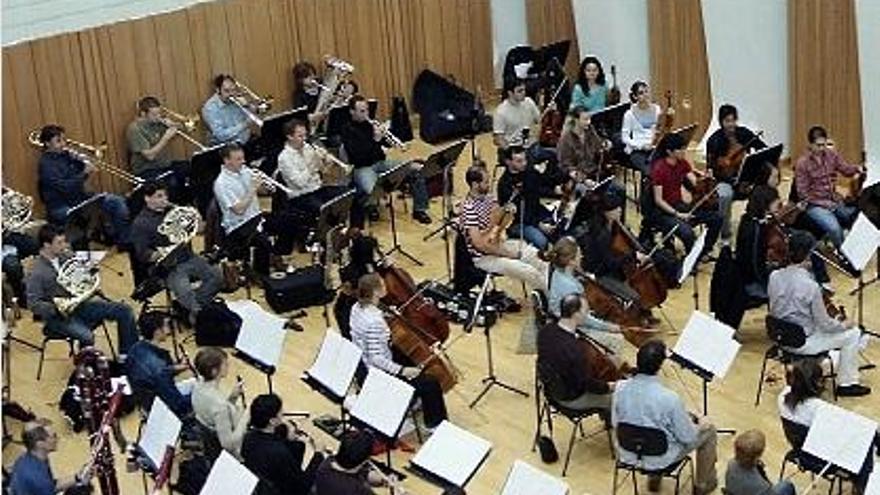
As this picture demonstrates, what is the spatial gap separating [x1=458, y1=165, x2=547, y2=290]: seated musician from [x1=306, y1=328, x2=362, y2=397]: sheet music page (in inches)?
113

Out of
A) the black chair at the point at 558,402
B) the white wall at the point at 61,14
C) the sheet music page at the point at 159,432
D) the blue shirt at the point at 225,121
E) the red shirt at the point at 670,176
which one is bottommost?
the black chair at the point at 558,402

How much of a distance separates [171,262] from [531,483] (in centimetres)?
553

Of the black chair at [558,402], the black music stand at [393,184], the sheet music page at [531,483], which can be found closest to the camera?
the sheet music page at [531,483]

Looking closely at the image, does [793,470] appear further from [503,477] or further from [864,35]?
[864,35]

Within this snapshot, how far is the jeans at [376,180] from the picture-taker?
14.8 m

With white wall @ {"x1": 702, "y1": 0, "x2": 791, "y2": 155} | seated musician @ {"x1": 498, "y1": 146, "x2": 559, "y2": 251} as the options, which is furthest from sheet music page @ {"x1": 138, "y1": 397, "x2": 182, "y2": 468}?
white wall @ {"x1": 702, "y1": 0, "x2": 791, "y2": 155}

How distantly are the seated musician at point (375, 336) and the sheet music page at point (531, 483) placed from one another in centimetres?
243

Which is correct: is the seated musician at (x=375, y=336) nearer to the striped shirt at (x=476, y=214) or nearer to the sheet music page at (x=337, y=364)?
the sheet music page at (x=337, y=364)

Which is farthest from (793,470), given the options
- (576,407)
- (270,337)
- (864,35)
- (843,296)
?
(864,35)

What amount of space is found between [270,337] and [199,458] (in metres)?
1.05

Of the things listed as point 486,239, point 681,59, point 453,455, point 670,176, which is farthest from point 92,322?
point 681,59

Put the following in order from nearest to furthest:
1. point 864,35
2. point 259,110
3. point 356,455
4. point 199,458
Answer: point 356,455 < point 199,458 < point 864,35 < point 259,110

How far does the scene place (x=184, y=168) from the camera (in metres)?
15.7

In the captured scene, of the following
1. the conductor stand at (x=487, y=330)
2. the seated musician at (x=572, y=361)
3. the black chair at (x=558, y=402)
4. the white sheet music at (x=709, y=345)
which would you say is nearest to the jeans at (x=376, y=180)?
the conductor stand at (x=487, y=330)
